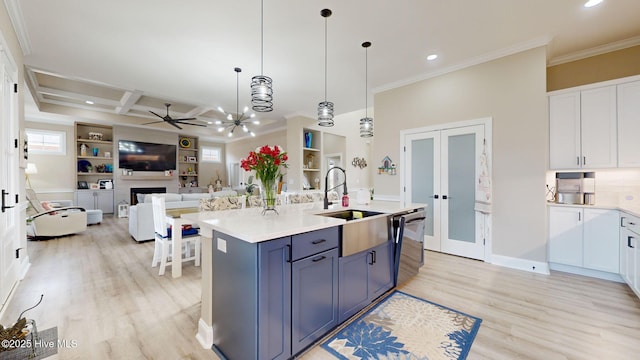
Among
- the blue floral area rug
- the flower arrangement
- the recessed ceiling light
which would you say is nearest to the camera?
the blue floral area rug

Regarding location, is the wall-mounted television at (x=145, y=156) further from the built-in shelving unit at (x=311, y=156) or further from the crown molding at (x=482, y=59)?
the crown molding at (x=482, y=59)

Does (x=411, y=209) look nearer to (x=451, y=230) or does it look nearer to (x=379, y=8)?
(x=451, y=230)

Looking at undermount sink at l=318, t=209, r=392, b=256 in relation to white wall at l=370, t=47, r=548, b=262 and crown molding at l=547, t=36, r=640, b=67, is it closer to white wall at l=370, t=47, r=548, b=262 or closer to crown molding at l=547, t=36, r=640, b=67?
white wall at l=370, t=47, r=548, b=262

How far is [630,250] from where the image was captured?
2592 mm

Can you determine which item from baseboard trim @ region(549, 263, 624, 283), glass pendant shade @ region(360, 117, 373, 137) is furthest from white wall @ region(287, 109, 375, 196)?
baseboard trim @ region(549, 263, 624, 283)

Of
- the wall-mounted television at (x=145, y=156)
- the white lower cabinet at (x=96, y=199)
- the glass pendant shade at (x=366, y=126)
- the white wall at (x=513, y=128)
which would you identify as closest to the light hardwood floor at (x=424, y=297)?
the white wall at (x=513, y=128)

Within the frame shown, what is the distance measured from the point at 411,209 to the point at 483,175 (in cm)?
152

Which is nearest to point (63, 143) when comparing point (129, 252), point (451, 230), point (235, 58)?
point (129, 252)

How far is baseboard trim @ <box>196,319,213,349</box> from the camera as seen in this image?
1.89m

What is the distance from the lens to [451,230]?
404 cm

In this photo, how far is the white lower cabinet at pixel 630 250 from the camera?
2420 millimetres

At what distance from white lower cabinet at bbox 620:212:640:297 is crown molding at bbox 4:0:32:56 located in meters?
6.69

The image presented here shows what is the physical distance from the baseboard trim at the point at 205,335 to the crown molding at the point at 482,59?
4.59m

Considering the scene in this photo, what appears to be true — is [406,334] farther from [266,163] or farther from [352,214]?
[266,163]
